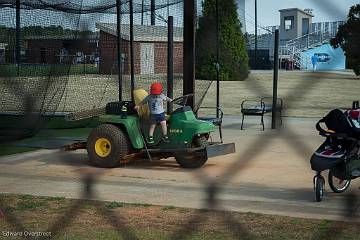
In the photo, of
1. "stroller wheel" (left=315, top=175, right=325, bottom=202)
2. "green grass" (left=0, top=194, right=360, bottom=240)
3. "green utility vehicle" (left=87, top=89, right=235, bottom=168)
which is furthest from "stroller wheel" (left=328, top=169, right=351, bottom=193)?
"green utility vehicle" (left=87, top=89, right=235, bottom=168)

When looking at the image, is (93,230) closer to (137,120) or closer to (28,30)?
(28,30)

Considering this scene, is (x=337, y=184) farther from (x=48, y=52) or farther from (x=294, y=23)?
(x=294, y=23)

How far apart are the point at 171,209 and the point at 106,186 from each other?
0.93 metres

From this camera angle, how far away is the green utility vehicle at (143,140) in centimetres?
487

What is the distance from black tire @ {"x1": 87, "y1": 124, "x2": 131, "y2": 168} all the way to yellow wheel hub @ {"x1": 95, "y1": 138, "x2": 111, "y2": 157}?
0.03 ft

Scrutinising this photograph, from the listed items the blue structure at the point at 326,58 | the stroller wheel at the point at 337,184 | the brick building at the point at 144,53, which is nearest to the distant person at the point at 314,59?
the blue structure at the point at 326,58

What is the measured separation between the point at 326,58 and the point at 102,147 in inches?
170

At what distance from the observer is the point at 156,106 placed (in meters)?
4.77

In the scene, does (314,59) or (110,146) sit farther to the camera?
(110,146)

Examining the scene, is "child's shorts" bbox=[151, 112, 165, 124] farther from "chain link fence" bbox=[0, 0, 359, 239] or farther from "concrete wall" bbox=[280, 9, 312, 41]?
"concrete wall" bbox=[280, 9, 312, 41]

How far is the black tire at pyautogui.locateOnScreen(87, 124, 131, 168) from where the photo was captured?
16.0ft

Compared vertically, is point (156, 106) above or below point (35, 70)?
below

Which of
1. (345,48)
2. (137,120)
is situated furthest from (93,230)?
(137,120)

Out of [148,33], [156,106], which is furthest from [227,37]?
[148,33]
